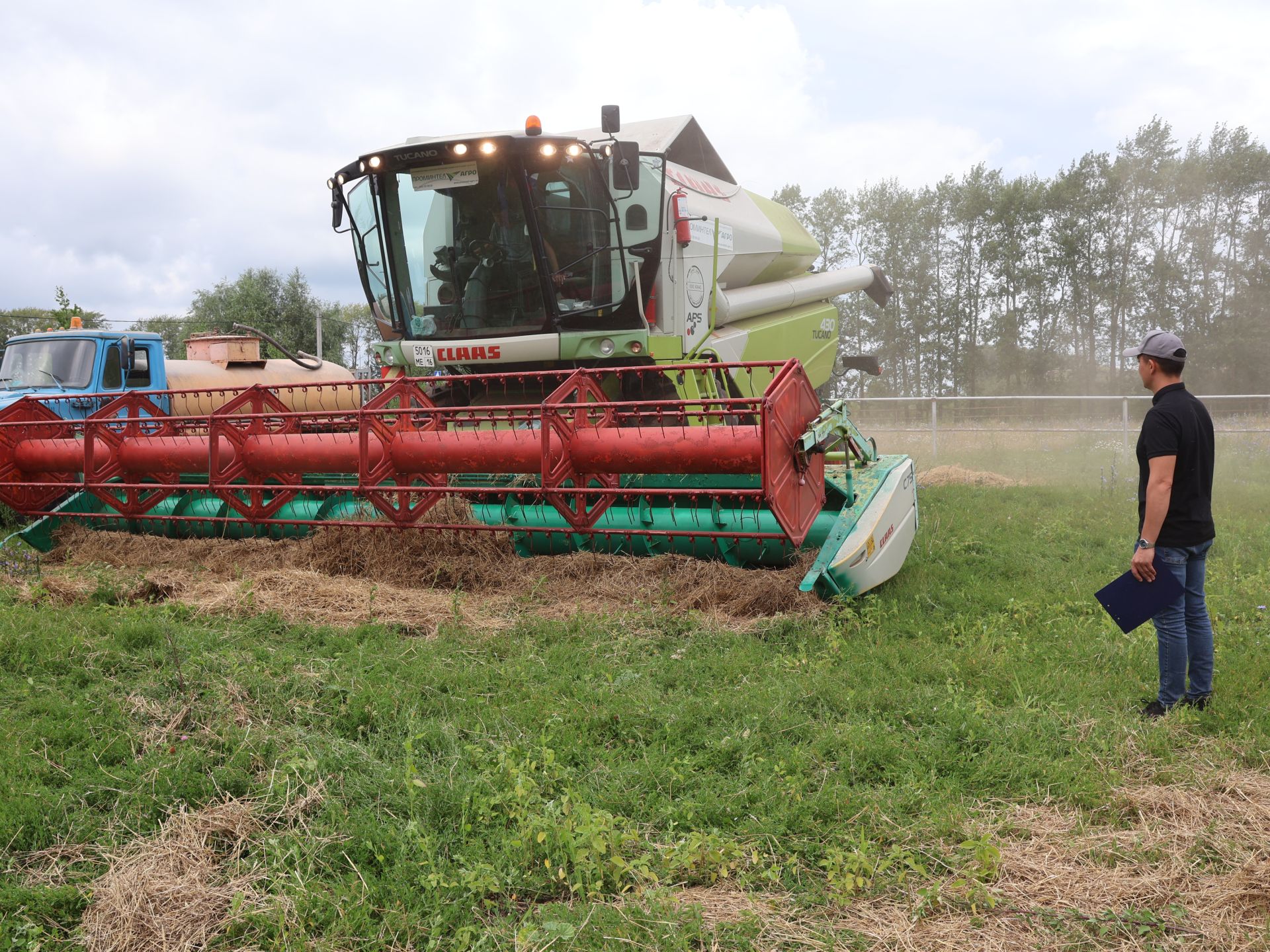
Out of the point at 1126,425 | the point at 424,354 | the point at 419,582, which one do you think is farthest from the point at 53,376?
the point at 1126,425

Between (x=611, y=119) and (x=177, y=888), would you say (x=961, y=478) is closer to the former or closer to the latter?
(x=611, y=119)

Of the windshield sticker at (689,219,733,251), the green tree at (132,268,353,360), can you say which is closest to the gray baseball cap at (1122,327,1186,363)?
the windshield sticker at (689,219,733,251)

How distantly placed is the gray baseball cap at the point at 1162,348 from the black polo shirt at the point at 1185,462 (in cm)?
16

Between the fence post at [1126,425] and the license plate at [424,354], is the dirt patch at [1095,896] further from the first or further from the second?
the fence post at [1126,425]

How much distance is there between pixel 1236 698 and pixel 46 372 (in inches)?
404

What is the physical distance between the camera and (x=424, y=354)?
6926mm

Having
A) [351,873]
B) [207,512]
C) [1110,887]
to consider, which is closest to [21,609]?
[207,512]

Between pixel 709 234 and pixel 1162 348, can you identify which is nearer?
pixel 1162 348

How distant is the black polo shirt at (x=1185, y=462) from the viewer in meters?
3.72

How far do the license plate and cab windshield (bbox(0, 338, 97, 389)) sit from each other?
4403 millimetres

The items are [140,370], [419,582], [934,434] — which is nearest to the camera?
[419,582]

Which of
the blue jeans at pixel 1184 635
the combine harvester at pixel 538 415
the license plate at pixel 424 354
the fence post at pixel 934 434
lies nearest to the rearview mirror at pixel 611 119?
the combine harvester at pixel 538 415

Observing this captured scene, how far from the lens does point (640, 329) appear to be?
6711 mm

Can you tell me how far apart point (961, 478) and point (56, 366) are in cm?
1070
